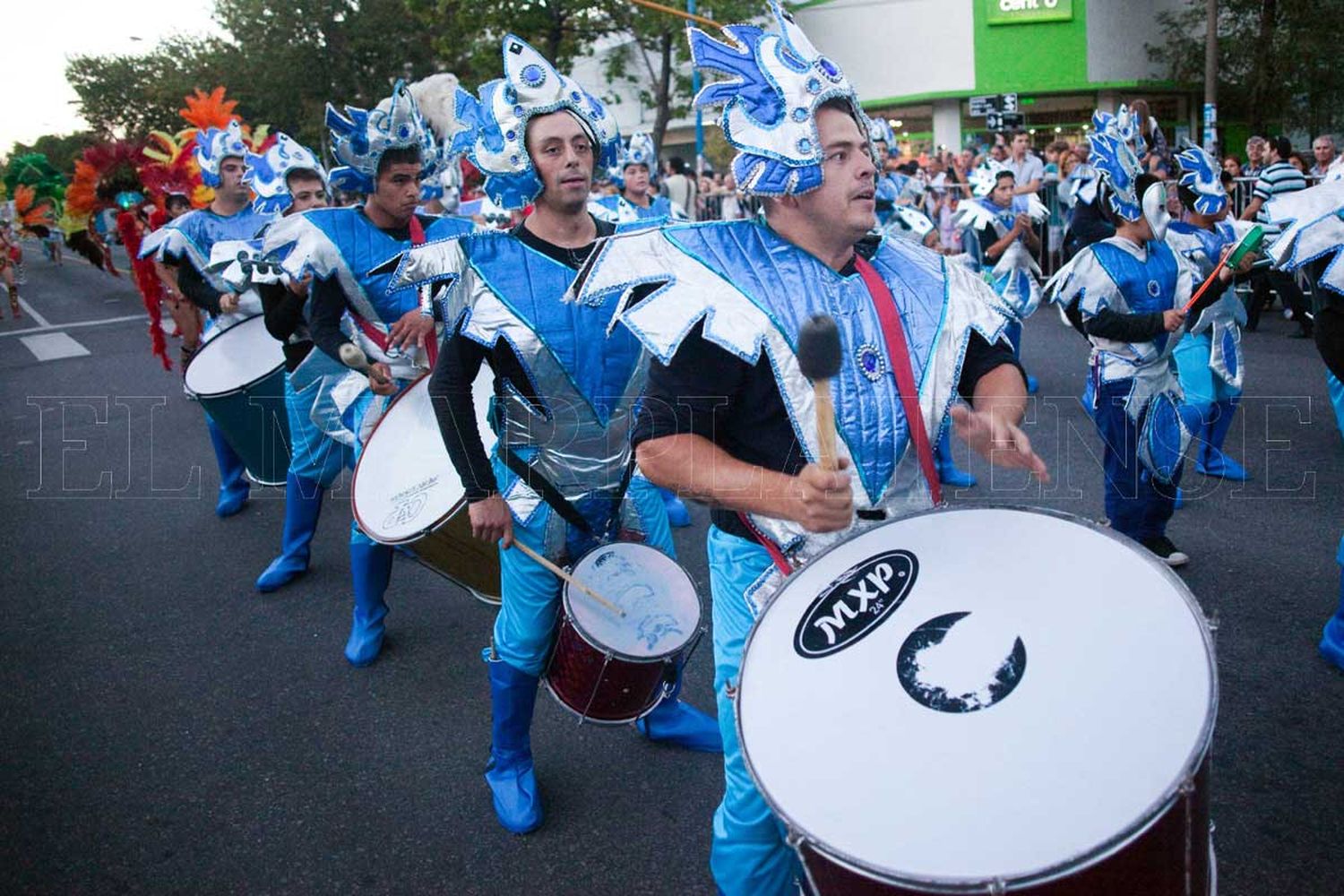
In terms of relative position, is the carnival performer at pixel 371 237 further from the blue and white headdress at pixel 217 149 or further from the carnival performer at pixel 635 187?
the carnival performer at pixel 635 187

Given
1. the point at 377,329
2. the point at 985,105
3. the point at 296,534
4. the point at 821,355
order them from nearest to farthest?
the point at 821,355
the point at 377,329
the point at 296,534
the point at 985,105

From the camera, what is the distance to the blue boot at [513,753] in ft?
9.91

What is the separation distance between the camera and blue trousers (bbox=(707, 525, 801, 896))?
1945 millimetres

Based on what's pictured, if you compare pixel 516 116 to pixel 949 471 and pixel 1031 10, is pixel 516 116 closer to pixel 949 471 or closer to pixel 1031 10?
pixel 949 471

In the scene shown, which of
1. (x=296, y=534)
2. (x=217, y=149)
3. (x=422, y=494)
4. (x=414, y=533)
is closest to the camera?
(x=414, y=533)

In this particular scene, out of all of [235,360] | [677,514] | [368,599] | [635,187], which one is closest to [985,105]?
[635,187]

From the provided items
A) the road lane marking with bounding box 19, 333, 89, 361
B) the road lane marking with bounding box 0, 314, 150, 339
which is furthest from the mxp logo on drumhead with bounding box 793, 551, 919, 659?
the road lane marking with bounding box 0, 314, 150, 339

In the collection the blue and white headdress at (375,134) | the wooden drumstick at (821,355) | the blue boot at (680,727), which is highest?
the blue and white headdress at (375,134)

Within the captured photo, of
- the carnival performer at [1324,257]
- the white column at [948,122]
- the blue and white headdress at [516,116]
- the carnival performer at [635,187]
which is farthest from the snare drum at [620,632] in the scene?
the white column at [948,122]

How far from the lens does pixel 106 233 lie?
13.4 metres

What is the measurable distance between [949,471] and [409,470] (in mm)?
3864

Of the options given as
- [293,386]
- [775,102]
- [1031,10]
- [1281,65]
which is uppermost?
[1031,10]

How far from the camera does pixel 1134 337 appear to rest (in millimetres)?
4383

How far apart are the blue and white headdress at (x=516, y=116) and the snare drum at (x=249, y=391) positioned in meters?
2.65
